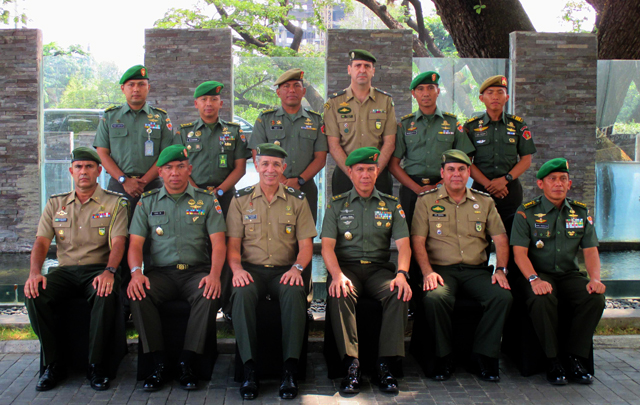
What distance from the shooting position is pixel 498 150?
16.3 ft

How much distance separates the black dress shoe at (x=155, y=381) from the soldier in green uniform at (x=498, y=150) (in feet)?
9.65

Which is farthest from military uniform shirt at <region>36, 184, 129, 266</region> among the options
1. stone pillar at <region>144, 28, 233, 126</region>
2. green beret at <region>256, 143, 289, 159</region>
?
stone pillar at <region>144, 28, 233, 126</region>

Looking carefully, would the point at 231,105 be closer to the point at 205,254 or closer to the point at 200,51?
the point at 200,51

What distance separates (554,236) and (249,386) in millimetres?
2399

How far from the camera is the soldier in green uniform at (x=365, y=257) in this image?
3.72m

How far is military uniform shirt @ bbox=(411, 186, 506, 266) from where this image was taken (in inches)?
166

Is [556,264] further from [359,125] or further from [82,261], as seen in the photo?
[82,261]

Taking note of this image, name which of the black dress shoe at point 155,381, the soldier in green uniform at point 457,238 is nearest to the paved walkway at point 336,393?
the black dress shoe at point 155,381

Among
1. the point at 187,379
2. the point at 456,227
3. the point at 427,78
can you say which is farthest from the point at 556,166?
the point at 187,379

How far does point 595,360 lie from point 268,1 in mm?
13603

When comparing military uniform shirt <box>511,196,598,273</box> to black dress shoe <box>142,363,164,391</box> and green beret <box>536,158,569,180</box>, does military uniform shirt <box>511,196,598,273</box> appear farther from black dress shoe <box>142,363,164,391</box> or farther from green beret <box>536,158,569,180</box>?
black dress shoe <box>142,363,164,391</box>

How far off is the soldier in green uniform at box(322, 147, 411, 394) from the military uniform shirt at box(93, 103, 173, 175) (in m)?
1.68

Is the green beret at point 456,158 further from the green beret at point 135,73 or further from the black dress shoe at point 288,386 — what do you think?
the green beret at point 135,73

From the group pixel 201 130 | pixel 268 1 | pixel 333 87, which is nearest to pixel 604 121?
pixel 333 87
